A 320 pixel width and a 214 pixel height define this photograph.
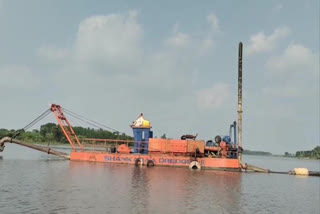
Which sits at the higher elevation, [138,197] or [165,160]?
[165,160]


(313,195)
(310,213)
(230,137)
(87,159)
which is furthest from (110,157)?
(310,213)

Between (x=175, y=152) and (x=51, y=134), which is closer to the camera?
(x=175, y=152)

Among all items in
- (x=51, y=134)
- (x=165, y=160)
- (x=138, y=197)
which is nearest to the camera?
(x=138, y=197)

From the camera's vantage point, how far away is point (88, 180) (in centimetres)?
2578

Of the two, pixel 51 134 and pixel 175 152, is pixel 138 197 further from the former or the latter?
pixel 51 134

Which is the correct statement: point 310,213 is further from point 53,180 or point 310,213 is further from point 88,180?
point 53,180

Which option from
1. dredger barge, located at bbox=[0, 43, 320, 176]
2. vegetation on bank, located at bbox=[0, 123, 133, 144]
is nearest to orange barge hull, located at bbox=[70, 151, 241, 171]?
dredger barge, located at bbox=[0, 43, 320, 176]

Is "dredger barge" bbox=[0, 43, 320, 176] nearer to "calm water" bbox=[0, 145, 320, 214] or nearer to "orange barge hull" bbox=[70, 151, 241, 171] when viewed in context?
"orange barge hull" bbox=[70, 151, 241, 171]

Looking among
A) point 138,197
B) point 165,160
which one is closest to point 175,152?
point 165,160

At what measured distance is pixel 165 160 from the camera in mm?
40781

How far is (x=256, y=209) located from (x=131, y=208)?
24.9ft

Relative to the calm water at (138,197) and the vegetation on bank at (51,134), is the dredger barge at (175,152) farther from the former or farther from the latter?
the vegetation on bank at (51,134)

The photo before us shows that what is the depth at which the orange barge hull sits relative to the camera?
40031mm

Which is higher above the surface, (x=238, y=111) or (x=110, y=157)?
(x=238, y=111)
